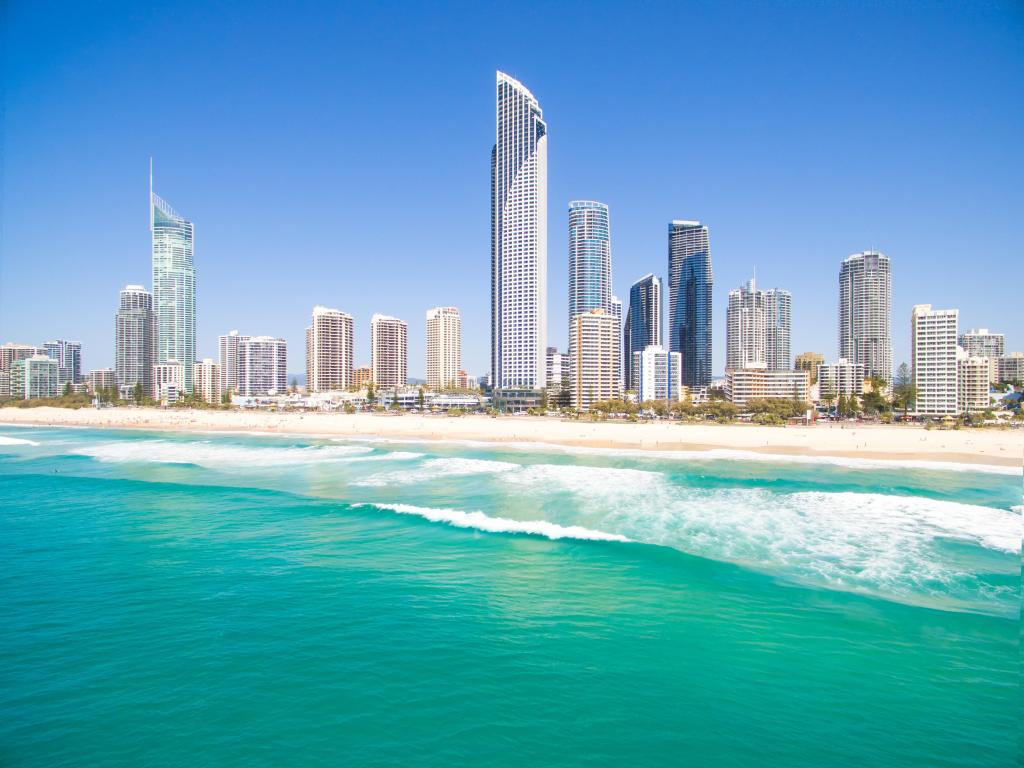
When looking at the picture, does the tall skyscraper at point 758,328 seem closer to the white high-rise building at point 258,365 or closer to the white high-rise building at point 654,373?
the white high-rise building at point 654,373

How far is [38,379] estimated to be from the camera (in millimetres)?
73938

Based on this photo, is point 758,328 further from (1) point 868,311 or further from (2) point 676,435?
(2) point 676,435

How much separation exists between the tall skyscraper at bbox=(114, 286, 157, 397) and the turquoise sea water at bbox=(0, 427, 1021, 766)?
418 feet

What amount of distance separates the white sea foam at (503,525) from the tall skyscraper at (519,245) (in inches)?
3189

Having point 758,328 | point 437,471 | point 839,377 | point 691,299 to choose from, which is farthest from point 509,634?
point 691,299

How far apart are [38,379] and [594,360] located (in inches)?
3247

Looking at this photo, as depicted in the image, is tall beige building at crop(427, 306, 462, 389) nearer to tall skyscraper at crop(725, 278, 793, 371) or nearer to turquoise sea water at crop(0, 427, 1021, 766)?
tall skyscraper at crop(725, 278, 793, 371)

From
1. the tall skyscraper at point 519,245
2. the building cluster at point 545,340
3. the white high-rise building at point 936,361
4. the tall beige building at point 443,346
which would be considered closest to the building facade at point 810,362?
the building cluster at point 545,340

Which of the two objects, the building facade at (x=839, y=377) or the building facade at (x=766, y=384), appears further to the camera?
the building facade at (x=839, y=377)

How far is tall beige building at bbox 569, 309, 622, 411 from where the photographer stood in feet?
305

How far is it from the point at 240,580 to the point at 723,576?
37.1 ft

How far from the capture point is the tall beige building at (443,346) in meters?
158

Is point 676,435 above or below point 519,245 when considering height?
below

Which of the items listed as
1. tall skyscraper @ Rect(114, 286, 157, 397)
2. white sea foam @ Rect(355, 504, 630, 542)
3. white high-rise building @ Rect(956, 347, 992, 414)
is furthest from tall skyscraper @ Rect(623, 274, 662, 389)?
Result: white sea foam @ Rect(355, 504, 630, 542)
